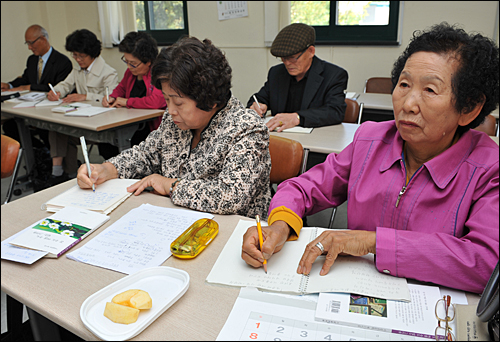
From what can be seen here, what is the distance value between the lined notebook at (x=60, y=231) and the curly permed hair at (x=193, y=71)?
0.54 metres

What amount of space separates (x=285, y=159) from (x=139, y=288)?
1028mm

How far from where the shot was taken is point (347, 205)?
118 centimetres

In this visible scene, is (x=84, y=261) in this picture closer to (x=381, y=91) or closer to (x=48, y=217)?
(x=48, y=217)

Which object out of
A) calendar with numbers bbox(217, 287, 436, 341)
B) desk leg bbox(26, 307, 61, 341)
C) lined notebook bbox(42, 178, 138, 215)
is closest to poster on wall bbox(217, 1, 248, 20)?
lined notebook bbox(42, 178, 138, 215)

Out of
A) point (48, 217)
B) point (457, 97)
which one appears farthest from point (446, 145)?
point (48, 217)

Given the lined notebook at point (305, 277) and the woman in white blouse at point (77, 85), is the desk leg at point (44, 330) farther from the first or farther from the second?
the woman in white blouse at point (77, 85)

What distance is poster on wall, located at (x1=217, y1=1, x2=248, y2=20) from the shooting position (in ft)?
15.7

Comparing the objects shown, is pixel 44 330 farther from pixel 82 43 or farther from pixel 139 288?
pixel 82 43

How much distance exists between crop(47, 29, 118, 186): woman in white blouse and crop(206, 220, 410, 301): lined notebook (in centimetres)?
295

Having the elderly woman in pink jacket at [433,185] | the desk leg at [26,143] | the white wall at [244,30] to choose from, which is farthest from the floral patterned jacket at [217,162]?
the white wall at [244,30]

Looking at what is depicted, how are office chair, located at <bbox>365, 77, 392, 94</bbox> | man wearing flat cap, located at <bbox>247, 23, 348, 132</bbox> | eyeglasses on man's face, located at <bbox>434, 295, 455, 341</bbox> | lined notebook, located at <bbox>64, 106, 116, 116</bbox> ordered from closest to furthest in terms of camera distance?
eyeglasses on man's face, located at <bbox>434, 295, 455, 341</bbox>
man wearing flat cap, located at <bbox>247, 23, 348, 132</bbox>
lined notebook, located at <bbox>64, 106, 116, 116</bbox>
office chair, located at <bbox>365, 77, 392, 94</bbox>

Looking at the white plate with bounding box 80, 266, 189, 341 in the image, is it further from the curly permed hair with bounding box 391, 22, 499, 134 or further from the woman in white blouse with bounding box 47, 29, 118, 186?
the woman in white blouse with bounding box 47, 29, 118, 186

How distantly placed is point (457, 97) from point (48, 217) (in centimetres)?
125

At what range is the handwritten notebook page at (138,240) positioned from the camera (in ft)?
3.24
